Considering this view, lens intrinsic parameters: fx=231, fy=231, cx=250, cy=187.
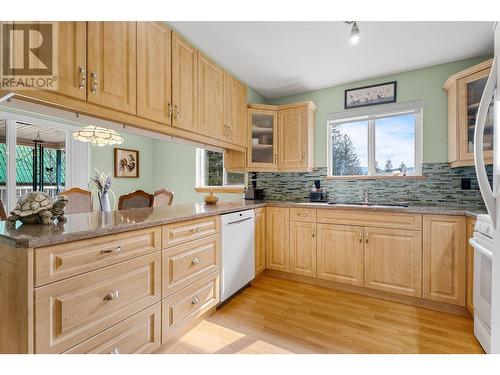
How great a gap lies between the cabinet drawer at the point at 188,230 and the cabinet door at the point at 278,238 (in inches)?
37.7

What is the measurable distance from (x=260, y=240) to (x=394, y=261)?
1.37m

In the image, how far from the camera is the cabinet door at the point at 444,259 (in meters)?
1.96

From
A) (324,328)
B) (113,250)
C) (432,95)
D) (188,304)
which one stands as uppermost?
(432,95)

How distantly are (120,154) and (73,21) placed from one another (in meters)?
3.53

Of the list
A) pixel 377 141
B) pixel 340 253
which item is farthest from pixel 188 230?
pixel 377 141

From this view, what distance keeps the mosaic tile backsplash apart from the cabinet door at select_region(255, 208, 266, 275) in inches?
29.7

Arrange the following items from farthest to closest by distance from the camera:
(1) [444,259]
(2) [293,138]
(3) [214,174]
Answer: (3) [214,174] < (2) [293,138] < (1) [444,259]

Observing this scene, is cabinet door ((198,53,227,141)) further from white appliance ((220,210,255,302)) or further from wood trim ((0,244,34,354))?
wood trim ((0,244,34,354))

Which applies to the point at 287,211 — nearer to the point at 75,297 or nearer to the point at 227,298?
the point at 227,298

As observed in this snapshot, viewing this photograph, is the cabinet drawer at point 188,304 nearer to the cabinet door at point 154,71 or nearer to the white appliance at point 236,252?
the white appliance at point 236,252

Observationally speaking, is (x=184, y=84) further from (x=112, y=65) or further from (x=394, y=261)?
(x=394, y=261)

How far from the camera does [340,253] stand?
2.45 meters

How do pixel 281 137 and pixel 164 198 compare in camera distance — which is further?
pixel 164 198

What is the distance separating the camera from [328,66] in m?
2.61
